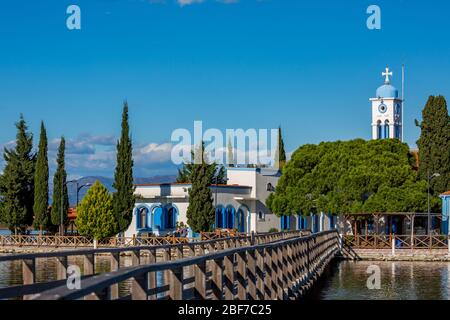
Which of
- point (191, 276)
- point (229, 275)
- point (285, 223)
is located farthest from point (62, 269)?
point (285, 223)

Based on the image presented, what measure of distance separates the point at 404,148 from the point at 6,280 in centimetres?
3485

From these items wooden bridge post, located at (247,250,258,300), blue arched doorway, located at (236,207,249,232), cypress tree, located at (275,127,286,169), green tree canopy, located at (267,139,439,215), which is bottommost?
blue arched doorway, located at (236,207,249,232)

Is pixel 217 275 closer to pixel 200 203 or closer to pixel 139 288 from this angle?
pixel 139 288

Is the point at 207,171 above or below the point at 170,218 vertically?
above

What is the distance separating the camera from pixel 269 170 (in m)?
70.0

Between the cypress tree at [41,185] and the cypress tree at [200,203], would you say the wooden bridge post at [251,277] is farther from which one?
the cypress tree at [41,185]

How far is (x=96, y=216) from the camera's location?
→ 57312 millimetres

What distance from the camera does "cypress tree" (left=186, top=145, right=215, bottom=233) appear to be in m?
59.3

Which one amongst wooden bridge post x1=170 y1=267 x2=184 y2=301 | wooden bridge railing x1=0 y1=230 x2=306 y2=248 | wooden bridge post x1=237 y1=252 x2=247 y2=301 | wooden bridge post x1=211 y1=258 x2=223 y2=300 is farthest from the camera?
wooden bridge railing x1=0 y1=230 x2=306 y2=248

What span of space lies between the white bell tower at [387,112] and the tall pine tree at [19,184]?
3742 cm

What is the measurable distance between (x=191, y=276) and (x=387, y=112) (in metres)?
78.2

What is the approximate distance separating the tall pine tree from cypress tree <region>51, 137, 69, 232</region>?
3.15 meters

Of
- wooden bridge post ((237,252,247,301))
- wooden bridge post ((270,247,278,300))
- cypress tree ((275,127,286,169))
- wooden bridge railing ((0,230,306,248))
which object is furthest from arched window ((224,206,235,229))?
wooden bridge post ((237,252,247,301))

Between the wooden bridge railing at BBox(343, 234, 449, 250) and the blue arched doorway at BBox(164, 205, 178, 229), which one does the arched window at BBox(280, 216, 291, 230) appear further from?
the wooden bridge railing at BBox(343, 234, 449, 250)
